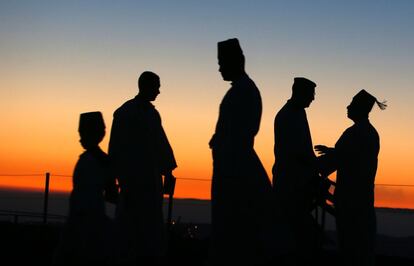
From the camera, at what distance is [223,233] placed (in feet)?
21.4

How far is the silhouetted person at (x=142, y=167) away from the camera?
8.44m

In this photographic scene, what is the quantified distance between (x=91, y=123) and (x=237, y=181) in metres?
1.42

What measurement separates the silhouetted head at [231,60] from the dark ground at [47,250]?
8.78ft

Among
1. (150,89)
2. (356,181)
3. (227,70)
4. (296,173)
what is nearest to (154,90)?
(150,89)

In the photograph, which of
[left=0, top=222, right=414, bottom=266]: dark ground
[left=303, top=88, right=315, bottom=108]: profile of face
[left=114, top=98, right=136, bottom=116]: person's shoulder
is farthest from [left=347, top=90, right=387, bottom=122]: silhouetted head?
[left=114, top=98, right=136, bottom=116]: person's shoulder

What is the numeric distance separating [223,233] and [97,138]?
1.41 meters

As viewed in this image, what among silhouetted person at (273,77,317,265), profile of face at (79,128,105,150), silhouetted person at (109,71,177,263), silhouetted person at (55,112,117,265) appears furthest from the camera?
silhouetted person at (109,71,177,263)

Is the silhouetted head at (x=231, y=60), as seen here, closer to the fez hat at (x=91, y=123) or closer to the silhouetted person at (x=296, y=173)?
the fez hat at (x=91, y=123)

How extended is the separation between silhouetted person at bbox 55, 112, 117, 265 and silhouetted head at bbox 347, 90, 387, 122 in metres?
3.52

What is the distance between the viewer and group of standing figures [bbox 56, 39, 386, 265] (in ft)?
21.4

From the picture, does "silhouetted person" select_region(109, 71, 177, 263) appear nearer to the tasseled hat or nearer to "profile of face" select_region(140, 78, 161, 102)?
"profile of face" select_region(140, 78, 161, 102)

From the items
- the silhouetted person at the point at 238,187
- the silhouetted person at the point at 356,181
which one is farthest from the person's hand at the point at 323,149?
the silhouetted person at the point at 238,187

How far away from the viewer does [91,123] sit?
7043mm

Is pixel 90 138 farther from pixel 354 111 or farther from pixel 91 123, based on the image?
pixel 354 111
